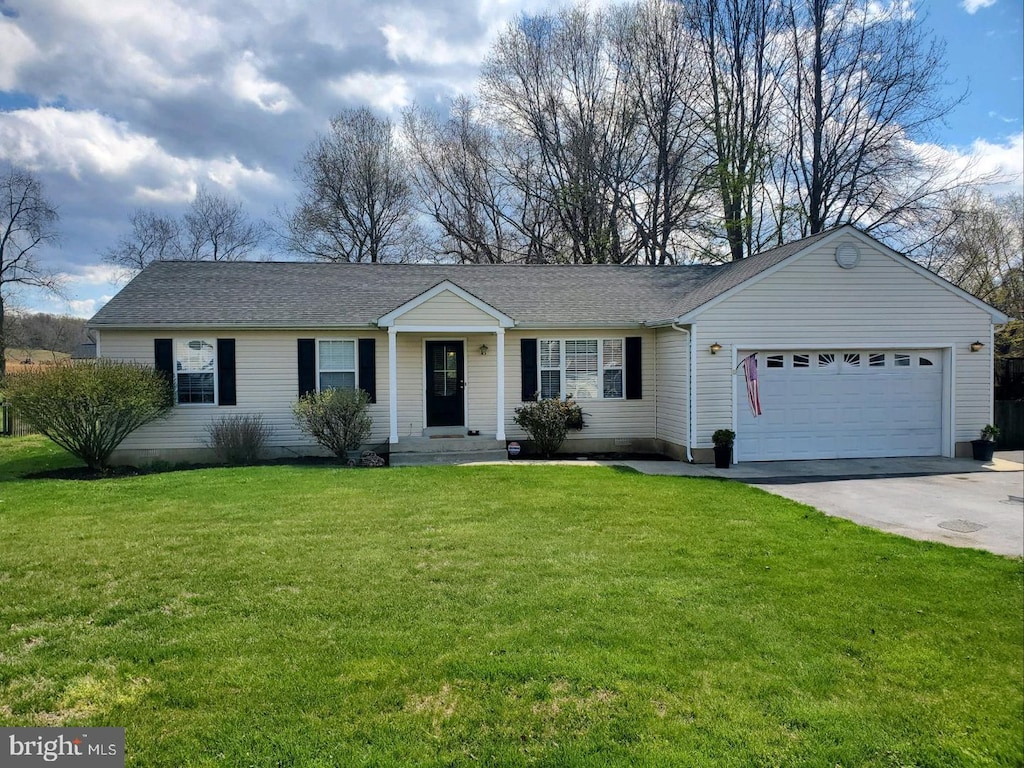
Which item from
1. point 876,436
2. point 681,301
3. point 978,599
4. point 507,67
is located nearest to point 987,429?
point 876,436

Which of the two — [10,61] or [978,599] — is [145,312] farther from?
[978,599]

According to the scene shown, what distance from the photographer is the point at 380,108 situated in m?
27.6

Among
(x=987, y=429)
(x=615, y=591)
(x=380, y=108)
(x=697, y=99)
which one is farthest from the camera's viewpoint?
(x=380, y=108)

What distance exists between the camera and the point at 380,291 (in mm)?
14086

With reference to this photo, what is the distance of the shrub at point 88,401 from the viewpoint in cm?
1066

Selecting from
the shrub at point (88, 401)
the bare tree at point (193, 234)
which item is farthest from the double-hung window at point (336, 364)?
the bare tree at point (193, 234)

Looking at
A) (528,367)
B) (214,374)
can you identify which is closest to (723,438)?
(528,367)

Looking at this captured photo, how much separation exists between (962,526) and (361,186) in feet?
88.5

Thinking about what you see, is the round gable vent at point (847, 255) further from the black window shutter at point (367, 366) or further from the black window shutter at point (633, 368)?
the black window shutter at point (367, 366)

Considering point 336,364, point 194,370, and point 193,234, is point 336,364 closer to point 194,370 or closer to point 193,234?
point 194,370

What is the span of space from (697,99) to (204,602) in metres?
24.7

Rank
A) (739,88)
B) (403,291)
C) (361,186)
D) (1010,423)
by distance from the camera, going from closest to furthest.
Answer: (1010,423) → (403,291) → (739,88) → (361,186)

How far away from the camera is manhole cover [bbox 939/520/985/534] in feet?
21.3

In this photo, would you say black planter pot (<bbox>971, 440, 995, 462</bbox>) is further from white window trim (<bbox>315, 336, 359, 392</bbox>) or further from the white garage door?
white window trim (<bbox>315, 336, 359, 392</bbox>)
